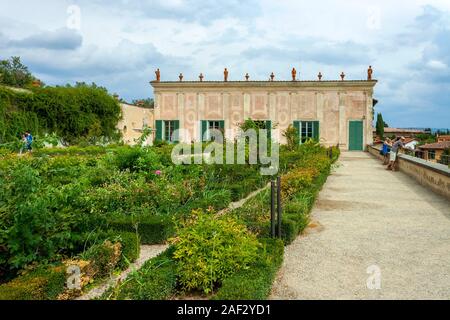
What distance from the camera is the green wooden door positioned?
2664cm

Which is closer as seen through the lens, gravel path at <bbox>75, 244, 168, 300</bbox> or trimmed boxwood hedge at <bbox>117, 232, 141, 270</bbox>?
gravel path at <bbox>75, 244, 168, 300</bbox>

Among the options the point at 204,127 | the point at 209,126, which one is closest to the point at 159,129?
the point at 204,127

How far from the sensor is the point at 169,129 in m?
28.3

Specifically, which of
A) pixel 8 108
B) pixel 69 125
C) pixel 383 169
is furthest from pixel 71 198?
pixel 69 125

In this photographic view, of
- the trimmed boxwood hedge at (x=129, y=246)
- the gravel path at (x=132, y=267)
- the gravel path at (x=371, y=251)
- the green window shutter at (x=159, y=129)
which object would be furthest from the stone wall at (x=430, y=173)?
the green window shutter at (x=159, y=129)

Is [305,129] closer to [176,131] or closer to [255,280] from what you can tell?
[176,131]

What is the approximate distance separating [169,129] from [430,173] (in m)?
19.6

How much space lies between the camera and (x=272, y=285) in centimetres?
423

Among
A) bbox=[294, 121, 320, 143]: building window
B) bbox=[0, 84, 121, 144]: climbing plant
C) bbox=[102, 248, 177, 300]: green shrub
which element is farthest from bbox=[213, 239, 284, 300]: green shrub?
bbox=[294, 121, 320, 143]: building window

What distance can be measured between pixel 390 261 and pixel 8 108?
67.0ft

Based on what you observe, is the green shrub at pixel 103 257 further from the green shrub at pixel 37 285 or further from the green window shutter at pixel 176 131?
the green window shutter at pixel 176 131

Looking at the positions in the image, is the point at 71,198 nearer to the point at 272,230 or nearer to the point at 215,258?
the point at 215,258

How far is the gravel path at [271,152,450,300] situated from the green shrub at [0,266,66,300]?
1.90 m

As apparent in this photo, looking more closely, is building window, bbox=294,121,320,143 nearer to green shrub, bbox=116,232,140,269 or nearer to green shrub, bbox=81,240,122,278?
green shrub, bbox=116,232,140,269
